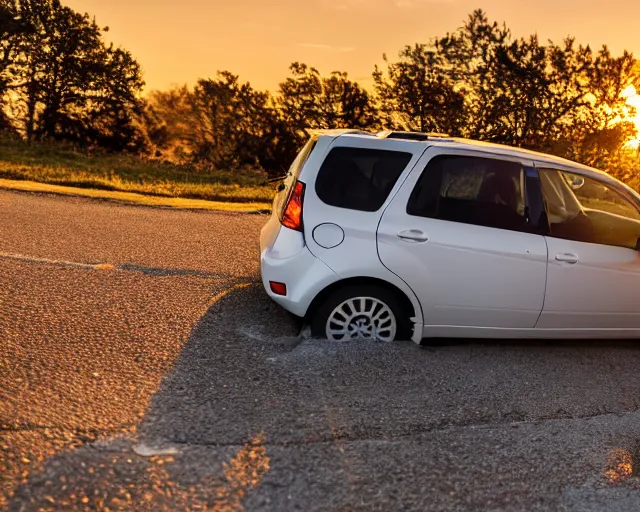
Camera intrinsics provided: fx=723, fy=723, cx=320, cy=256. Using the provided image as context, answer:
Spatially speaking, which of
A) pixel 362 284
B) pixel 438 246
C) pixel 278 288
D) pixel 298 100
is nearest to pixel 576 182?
pixel 438 246

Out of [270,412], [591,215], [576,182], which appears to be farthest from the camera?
[591,215]

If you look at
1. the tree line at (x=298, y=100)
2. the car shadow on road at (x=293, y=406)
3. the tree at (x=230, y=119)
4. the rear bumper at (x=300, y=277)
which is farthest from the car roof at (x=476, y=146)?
the tree at (x=230, y=119)

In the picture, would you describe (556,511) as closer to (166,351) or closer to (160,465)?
(160,465)

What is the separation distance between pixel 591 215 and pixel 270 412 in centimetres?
343

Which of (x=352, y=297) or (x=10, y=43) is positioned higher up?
(x=10, y=43)

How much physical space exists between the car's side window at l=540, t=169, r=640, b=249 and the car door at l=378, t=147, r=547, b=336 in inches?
10.4

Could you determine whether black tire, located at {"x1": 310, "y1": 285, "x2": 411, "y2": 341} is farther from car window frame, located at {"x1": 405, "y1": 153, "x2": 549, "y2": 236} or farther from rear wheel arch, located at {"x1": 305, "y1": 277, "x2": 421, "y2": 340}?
car window frame, located at {"x1": 405, "y1": 153, "x2": 549, "y2": 236}

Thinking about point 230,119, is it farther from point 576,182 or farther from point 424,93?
point 576,182

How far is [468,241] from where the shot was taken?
18.1 feet

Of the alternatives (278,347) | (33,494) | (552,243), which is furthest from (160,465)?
(552,243)

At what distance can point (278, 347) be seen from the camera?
17.8 feet

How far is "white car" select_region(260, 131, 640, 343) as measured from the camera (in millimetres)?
5453

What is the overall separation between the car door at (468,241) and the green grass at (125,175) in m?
8.64

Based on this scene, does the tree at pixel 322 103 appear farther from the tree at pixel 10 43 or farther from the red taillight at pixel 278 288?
the red taillight at pixel 278 288
